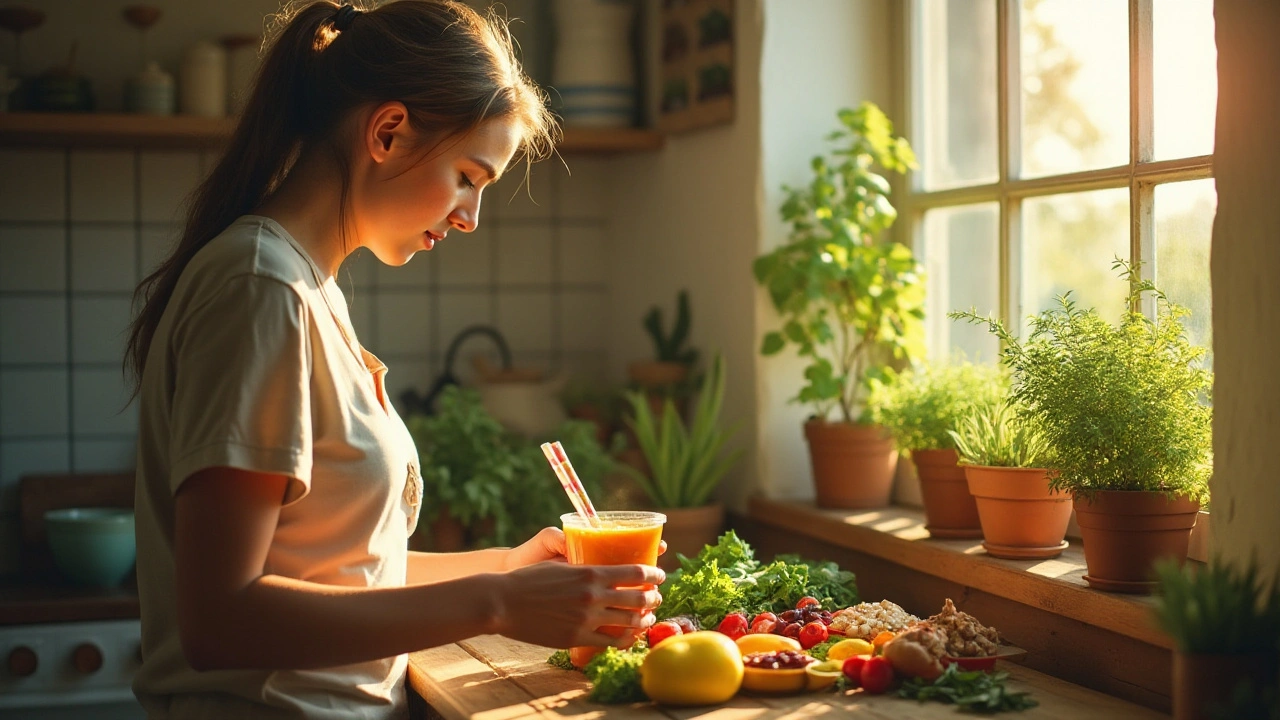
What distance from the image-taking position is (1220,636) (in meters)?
1.09

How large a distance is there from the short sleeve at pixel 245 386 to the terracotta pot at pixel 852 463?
125 centimetres

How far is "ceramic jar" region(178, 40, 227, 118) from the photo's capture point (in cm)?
270

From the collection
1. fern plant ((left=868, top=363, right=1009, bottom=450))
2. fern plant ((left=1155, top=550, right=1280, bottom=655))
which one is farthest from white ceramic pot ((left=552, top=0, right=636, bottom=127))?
fern plant ((left=1155, top=550, right=1280, bottom=655))

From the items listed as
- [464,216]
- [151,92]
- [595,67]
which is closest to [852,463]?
[464,216]

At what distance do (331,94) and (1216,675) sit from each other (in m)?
1.04

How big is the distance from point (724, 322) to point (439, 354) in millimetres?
892

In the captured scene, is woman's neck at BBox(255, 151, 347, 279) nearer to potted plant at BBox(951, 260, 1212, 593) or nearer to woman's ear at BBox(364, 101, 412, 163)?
woman's ear at BBox(364, 101, 412, 163)

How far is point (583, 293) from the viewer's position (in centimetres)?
320

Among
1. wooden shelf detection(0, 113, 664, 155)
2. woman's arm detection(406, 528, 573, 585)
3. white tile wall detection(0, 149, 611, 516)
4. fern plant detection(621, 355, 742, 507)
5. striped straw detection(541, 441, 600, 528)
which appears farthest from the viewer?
white tile wall detection(0, 149, 611, 516)

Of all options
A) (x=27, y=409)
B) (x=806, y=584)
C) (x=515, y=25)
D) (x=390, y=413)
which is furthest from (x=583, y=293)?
(x=390, y=413)

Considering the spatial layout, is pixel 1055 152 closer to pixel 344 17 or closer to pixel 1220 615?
pixel 1220 615

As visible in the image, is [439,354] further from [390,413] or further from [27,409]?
[390,413]

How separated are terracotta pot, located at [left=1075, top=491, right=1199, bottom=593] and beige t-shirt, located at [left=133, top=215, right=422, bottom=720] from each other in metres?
0.82

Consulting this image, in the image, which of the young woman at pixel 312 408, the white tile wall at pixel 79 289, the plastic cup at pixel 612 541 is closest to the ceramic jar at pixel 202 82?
the white tile wall at pixel 79 289
